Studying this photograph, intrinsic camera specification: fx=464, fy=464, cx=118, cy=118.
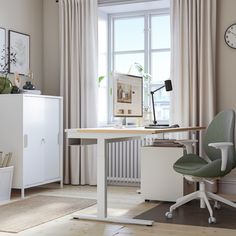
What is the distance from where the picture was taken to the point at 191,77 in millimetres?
5316

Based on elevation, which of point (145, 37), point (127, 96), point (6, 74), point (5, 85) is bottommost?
point (127, 96)

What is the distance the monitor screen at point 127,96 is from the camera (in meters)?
4.13

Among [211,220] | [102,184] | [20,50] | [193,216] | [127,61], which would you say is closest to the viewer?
[211,220]

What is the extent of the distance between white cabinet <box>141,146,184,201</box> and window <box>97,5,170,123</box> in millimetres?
1177

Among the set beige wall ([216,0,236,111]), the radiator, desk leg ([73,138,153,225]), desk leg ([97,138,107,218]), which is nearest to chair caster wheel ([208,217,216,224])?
desk leg ([73,138,153,225])

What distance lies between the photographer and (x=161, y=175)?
Result: 4.68 meters

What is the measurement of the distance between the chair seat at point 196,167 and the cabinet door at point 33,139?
67.6 inches

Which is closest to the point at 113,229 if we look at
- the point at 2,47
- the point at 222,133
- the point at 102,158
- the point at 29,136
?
the point at 102,158

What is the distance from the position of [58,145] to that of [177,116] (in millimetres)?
1481

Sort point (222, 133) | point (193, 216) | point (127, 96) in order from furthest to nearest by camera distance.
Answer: point (127, 96) < point (222, 133) < point (193, 216)

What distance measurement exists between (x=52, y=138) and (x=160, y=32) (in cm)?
195

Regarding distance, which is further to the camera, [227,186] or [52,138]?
[52,138]

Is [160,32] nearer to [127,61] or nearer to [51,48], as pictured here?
[127,61]

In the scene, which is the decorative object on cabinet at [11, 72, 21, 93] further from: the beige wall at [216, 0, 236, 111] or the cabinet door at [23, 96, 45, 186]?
the beige wall at [216, 0, 236, 111]
